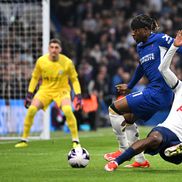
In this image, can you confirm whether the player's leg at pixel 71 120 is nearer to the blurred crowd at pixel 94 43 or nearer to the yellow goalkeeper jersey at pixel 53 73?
the yellow goalkeeper jersey at pixel 53 73

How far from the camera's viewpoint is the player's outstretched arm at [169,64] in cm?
1007

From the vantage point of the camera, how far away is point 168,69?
1034 cm

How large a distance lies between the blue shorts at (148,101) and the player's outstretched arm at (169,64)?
2.53ft

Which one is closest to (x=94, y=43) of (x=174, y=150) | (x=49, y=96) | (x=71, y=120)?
(x=49, y=96)

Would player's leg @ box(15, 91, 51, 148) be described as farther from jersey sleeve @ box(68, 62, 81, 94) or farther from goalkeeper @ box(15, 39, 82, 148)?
jersey sleeve @ box(68, 62, 81, 94)

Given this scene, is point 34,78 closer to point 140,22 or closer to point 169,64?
point 140,22

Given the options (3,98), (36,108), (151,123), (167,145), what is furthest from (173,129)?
(151,123)

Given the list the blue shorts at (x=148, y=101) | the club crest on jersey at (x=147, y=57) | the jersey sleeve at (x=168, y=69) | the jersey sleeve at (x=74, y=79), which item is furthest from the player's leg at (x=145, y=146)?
the jersey sleeve at (x=74, y=79)

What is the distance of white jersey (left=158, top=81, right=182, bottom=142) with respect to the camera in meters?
10.2

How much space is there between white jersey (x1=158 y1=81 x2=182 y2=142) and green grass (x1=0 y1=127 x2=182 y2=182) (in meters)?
0.58

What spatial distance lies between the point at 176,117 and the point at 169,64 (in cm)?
69

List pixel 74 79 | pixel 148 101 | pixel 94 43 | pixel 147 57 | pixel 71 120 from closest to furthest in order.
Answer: pixel 148 101 → pixel 147 57 → pixel 71 120 → pixel 74 79 → pixel 94 43

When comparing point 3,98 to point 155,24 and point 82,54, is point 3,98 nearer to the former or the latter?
point 82,54

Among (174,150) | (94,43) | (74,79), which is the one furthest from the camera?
(94,43)
